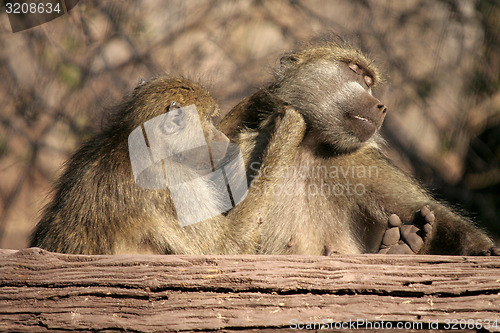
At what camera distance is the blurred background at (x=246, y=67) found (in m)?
3.76

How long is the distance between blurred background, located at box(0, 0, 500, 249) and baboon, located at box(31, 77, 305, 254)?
1272 millimetres

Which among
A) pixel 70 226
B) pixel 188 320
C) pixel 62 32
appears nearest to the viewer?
pixel 188 320

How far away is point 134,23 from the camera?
3826 millimetres

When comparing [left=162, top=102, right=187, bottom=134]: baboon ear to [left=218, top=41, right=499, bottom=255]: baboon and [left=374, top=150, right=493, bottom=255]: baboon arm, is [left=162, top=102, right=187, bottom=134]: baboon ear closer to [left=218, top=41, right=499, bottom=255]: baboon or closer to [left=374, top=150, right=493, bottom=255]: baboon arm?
[left=218, top=41, right=499, bottom=255]: baboon

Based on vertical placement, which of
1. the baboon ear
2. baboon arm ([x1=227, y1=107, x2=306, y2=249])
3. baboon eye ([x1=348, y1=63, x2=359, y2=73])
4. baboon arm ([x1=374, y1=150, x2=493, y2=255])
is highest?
the baboon ear

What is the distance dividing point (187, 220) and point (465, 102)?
8.28ft

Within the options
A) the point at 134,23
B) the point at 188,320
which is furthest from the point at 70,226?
the point at 134,23

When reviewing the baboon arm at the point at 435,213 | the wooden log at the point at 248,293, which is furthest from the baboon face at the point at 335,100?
the wooden log at the point at 248,293

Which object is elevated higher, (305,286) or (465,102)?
(305,286)

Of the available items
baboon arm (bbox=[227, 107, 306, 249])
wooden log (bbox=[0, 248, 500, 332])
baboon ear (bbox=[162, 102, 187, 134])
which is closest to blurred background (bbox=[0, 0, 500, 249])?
baboon arm (bbox=[227, 107, 306, 249])

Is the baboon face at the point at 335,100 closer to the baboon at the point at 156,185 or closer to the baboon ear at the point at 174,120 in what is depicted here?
the baboon at the point at 156,185

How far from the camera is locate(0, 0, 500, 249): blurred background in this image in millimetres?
3758

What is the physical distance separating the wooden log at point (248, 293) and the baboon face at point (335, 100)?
92 centimetres

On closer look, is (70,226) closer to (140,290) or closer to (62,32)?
(140,290)
